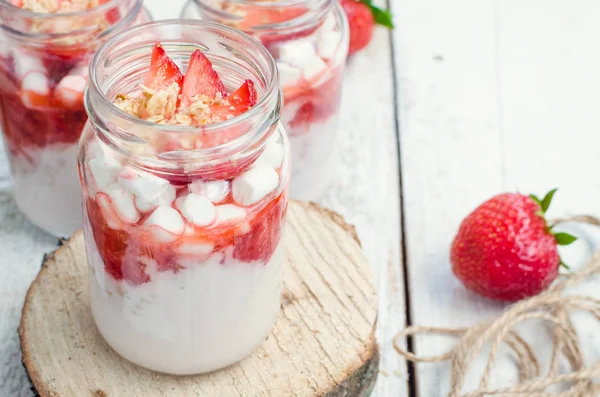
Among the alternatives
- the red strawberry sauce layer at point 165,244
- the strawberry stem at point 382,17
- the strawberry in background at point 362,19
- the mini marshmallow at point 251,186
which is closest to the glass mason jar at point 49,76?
the red strawberry sauce layer at point 165,244

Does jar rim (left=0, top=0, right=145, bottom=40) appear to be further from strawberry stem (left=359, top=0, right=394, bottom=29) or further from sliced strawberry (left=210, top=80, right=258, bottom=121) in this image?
strawberry stem (left=359, top=0, right=394, bottom=29)

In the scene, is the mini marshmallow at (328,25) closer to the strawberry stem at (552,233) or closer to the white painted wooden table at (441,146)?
the white painted wooden table at (441,146)

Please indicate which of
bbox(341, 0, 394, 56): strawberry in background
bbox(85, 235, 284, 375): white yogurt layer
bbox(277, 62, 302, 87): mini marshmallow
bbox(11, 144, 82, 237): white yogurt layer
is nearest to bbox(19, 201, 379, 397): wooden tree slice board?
bbox(85, 235, 284, 375): white yogurt layer

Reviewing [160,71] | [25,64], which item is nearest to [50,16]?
[25,64]

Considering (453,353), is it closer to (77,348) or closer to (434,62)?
(77,348)

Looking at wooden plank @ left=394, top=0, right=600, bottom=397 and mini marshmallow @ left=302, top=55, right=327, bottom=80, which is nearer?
mini marshmallow @ left=302, top=55, right=327, bottom=80

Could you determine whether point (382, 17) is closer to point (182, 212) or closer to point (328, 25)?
point (328, 25)

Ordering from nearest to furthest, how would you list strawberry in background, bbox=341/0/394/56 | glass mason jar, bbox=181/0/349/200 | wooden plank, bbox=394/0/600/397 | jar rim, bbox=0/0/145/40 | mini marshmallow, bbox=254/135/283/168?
mini marshmallow, bbox=254/135/283/168
jar rim, bbox=0/0/145/40
glass mason jar, bbox=181/0/349/200
wooden plank, bbox=394/0/600/397
strawberry in background, bbox=341/0/394/56

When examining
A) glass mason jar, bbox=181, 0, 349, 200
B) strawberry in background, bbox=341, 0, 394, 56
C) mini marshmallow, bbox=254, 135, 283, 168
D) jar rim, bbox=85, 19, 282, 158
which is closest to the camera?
jar rim, bbox=85, 19, 282, 158
